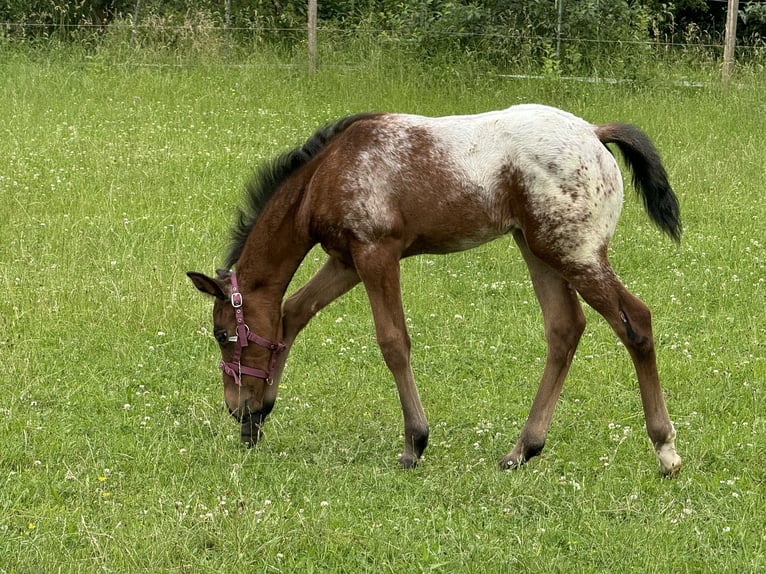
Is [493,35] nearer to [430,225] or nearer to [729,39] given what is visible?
[729,39]

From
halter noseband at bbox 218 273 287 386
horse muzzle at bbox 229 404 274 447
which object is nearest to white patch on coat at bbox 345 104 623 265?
halter noseband at bbox 218 273 287 386

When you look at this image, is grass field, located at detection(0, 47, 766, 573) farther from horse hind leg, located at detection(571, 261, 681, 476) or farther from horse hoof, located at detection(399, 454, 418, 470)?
horse hind leg, located at detection(571, 261, 681, 476)

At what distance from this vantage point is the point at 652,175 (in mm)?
5980

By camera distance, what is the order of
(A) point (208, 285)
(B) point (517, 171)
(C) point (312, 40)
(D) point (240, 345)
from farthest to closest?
1. (C) point (312, 40)
2. (D) point (240, 345)
3. (A) point (208, 285)
4. (B) point (517, 171)

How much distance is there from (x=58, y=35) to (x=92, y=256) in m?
10.9

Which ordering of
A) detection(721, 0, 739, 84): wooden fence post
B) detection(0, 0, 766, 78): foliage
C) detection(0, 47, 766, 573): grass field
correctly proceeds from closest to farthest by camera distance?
1. detection(0, 47, 766, 573): grass field
2. detection(721, 0, 739, 84): wooden fence post
3. detection(0, 0, 766, 78): foliage

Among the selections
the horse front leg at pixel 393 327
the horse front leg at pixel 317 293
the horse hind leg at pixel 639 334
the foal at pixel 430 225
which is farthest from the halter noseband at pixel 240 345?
→ the horse hind leg at pixel 639 334

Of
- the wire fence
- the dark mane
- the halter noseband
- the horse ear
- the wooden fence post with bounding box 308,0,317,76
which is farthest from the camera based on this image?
the wire fence

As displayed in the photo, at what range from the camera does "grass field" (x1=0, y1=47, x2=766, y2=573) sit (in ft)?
15.8

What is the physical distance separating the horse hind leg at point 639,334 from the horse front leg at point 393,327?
3.00ft

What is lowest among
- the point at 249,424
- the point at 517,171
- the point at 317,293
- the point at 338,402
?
the point at 338,402

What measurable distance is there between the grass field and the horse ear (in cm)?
79

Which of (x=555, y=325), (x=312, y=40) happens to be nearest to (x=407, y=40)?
(x=312, y=40)

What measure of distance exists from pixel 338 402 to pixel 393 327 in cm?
113
